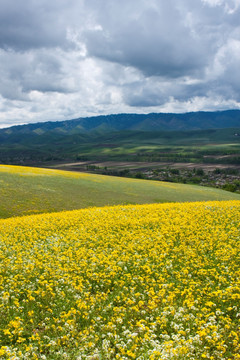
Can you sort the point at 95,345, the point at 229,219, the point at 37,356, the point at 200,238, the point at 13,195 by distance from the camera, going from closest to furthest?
the point at 37,356 < the point at 95,345 < the point at 200,238 < the point at 229,219 < the point at 13,195

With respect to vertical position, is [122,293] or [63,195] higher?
[63,195]

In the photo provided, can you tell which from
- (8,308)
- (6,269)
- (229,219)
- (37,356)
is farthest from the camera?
(229,219)

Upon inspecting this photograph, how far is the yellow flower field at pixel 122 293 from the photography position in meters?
9.41

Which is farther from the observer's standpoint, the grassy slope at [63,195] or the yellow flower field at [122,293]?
the grassy slope at [63,195]

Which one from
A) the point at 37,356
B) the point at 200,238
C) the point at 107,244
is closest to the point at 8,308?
the point at 37,356

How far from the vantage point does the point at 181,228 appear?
24.4 m

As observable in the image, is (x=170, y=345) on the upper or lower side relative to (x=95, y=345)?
upper

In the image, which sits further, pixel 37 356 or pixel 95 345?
pixel 95 345

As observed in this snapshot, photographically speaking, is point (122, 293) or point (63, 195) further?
point (63, 195)

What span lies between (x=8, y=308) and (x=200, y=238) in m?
15.1

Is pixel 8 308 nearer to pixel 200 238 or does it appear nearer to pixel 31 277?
pixel 31 277

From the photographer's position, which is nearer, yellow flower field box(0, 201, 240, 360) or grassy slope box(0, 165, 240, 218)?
yellow flower field box(0, 201, 240, 360)

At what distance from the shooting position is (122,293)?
41.4 feet

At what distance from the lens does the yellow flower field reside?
9406 millimetres
